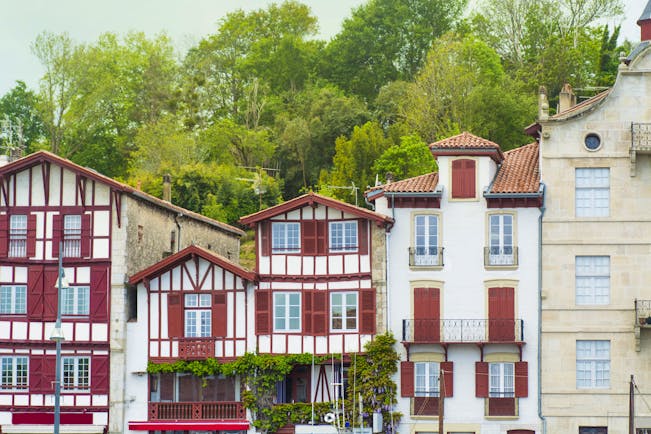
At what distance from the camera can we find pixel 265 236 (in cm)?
5606

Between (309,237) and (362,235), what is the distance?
197cm

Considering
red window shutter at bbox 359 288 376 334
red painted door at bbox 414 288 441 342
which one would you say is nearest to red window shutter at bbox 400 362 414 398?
red painted door at bbox 414 288 441 342

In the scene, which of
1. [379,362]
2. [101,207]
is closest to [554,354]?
[379,362]

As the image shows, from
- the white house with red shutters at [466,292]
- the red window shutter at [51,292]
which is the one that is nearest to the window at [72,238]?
the red window shutter at [51,292]

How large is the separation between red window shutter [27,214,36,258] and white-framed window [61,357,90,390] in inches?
167

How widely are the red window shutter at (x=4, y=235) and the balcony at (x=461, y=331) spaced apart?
15.3 meters

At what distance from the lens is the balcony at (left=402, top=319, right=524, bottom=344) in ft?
178

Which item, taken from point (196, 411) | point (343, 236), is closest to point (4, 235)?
point (196, 411)

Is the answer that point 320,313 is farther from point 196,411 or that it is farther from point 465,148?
point 465,148

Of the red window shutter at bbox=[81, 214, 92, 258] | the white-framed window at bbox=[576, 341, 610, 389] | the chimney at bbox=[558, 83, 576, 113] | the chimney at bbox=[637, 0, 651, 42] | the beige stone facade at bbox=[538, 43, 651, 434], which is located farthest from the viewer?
the chimney at bbox=[637, 0, 651, 42]

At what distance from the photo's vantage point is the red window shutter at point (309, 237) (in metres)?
55.7

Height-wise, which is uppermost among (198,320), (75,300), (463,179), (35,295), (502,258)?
(463,179)

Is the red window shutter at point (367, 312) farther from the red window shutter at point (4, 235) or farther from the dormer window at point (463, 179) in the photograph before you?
the red window shutter at point (4, 235)

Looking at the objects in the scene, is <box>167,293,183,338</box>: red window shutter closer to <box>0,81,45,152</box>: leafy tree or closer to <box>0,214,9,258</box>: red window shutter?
<box>0,214,9,258</box>: red window shutter
